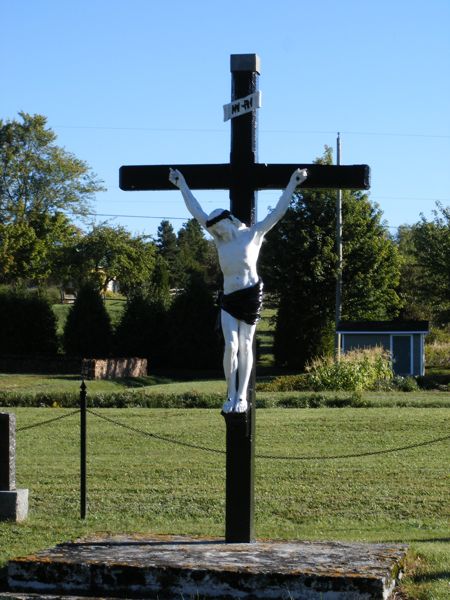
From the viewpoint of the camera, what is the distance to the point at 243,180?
30.0ft

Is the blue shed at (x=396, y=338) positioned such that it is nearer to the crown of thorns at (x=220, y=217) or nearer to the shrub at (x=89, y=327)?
the shrub at (x=89, y=327)

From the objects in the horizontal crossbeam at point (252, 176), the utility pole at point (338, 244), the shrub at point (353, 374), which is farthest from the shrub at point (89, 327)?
the horizontal crossbeam at point (252, 176)

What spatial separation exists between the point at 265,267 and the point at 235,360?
42.7m

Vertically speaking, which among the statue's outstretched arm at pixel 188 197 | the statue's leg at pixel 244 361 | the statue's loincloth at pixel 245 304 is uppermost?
the statue's outstretched arm at pixel 188 197

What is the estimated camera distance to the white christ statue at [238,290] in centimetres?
862

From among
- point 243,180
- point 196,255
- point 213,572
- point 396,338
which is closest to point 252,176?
point 243,180

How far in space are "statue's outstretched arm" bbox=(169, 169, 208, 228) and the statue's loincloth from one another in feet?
2.08

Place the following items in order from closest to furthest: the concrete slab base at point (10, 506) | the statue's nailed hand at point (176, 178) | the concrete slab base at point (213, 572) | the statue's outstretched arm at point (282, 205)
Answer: the concrete slab base at point (213, 572) → the statue's outstretched arm at point (282, 205) → the statue's nailed hand at point (176, 178) → the concrete slab base at point (10, 506)

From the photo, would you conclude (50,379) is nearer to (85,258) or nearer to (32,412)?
(32,412)

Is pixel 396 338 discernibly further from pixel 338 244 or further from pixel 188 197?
pixel 188 197

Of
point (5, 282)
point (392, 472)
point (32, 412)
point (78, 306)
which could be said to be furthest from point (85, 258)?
point (392, 472)

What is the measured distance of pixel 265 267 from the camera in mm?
51219

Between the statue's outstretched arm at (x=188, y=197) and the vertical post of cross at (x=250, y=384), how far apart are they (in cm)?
34

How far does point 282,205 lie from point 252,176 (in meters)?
0.51
